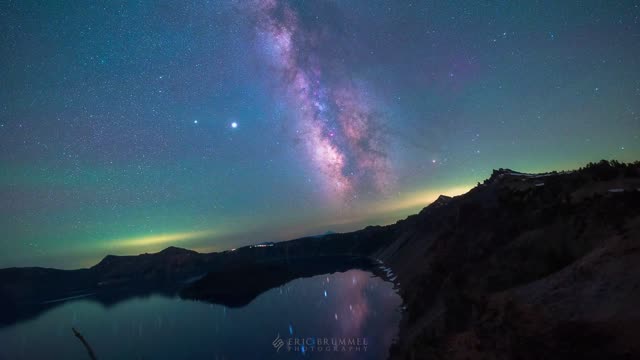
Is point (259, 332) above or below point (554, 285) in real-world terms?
below

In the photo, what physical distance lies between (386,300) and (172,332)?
141 feet

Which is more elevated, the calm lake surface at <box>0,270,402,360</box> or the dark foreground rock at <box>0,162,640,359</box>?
the dark foreground rock at <box>0,162,640,359</box>

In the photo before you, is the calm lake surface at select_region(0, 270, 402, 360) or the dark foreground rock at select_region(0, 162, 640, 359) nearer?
the dark foreground rock at select_region(0, 162, 640, 359)

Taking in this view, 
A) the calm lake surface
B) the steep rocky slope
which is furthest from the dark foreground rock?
the calm lake surface

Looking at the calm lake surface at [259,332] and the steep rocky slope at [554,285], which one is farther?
the calm lake surface at [259,332]

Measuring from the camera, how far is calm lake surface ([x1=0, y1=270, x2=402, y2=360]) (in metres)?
34.8

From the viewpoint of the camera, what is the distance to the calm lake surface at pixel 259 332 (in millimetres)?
34812

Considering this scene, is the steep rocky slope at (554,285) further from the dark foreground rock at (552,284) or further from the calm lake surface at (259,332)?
the calm lake surface at (259,332)

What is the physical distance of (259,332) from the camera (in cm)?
4791

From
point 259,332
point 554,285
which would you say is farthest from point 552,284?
point 259,332

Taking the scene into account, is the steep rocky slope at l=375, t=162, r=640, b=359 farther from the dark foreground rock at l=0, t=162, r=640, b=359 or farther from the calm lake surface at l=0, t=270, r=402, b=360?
the calm lake surface at l=0, t=270, r=402, b=360

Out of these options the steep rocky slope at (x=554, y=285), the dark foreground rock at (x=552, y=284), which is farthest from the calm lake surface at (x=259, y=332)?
the steep rocky slope at (x=554, y=285)

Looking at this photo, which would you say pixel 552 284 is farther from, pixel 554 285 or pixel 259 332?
pixel 259 332

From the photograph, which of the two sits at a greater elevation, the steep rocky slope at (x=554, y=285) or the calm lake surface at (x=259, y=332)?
the steep rocky slope at (x=554, y=285)
